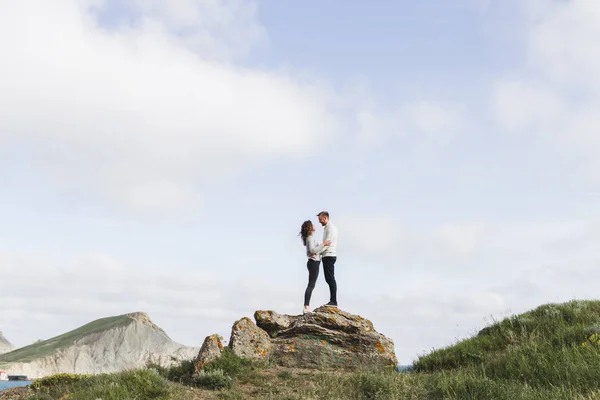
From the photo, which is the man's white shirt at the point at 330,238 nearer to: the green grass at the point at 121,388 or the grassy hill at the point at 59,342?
the green grass at the point at 121,388

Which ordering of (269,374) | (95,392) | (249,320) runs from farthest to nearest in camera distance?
(249,320), (269,374), (95,392)

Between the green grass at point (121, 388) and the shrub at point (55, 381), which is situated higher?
the shrub at point (55, 381)

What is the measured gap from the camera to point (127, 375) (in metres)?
11.9

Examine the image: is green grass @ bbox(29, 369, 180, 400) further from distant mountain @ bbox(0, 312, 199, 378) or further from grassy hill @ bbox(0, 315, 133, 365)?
grassy hill @ bbox(0, 315, 133, 365)

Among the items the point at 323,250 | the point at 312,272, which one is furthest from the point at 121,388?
the point at 323,250

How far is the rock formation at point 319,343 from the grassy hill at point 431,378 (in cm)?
69

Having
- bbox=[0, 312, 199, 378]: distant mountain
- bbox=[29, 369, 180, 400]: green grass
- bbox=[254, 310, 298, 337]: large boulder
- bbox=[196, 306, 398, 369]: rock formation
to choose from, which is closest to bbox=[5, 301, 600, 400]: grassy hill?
bbox=[29, 369, 180, 400]: green grass

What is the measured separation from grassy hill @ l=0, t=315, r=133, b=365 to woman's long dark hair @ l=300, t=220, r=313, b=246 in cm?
10590

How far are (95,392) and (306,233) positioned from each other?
7743 millimetres

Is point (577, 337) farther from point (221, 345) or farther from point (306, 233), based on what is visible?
point (221, 345)

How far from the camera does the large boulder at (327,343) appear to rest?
14.6 m

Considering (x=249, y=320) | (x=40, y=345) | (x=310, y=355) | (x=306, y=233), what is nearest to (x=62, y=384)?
(x=249, y=320)

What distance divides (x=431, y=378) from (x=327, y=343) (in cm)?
364

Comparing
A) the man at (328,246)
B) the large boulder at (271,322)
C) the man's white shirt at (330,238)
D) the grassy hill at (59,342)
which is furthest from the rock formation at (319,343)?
the grassy hill at (59,342)
